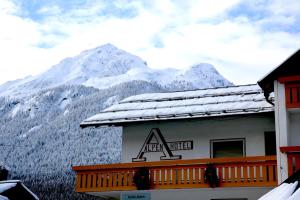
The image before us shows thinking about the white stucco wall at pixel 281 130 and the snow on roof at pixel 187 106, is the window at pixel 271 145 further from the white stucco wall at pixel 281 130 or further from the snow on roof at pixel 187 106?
the white stucco wall at pixel 281 130

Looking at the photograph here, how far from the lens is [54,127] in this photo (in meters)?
152

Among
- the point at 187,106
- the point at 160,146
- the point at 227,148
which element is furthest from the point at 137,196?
the point at 187,106

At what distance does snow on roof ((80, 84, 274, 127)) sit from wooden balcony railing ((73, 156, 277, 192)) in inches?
84.0

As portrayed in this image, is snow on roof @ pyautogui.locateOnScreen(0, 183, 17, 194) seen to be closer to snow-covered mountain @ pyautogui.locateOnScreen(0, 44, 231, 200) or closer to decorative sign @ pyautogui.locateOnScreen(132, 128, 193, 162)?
decorative sign @ pyautogui.locateOnScreen(132, 128, 193, 162)

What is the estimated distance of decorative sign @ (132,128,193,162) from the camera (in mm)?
24766

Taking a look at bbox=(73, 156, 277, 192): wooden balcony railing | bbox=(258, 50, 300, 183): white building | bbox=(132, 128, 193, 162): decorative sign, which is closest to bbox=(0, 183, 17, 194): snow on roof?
bbox=(73, 156, 277, 192): wooden balcony railing

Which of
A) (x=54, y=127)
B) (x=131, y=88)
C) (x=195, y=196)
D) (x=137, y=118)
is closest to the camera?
(x=195, y=196)

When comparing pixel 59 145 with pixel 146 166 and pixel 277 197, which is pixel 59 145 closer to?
pixel 146 166

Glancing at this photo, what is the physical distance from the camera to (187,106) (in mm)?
25031

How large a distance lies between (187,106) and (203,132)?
3.92 feet

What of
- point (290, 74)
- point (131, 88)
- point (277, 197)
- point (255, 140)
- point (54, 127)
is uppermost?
point (131, 88)

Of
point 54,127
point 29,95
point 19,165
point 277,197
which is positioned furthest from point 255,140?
point 29,95

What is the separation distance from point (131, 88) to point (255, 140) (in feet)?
464

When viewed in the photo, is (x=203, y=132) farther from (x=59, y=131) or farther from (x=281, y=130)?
(x=59, y=131)
